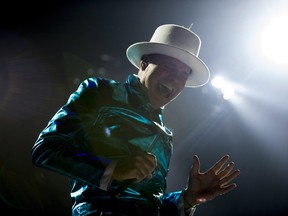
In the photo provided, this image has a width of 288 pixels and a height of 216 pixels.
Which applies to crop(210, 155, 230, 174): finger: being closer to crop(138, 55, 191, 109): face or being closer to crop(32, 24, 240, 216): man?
crop(32, 24, 240, 216): man

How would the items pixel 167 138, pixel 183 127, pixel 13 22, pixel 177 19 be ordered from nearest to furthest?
pixel 167 138, pixel 13 22, pixel 177 19, pixel 183 127

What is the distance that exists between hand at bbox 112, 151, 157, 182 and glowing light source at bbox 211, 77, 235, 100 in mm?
4974

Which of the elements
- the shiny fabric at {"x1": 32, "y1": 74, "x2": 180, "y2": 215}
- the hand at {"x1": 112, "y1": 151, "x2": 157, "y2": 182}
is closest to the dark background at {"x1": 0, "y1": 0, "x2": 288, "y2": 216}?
the shiny fabric at {"x1": 32, "y1": 74, "x2": 180, "y2": 215}

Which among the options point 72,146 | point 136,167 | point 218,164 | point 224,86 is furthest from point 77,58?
point 136,167

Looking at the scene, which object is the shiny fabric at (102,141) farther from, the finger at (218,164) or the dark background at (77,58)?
the dark background at (77,58)

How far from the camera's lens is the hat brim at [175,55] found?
2271mm

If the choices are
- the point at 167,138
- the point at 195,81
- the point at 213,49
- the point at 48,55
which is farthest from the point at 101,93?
the point at 213,49

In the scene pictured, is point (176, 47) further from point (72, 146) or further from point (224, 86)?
point (224, 86)

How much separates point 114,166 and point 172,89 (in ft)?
3.32

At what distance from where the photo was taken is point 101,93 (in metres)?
1.68

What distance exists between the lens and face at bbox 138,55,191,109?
2.06m

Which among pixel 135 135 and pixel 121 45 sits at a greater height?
pixel 121 45

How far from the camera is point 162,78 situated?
6.82 ft

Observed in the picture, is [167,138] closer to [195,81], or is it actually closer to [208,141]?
[195,81]
